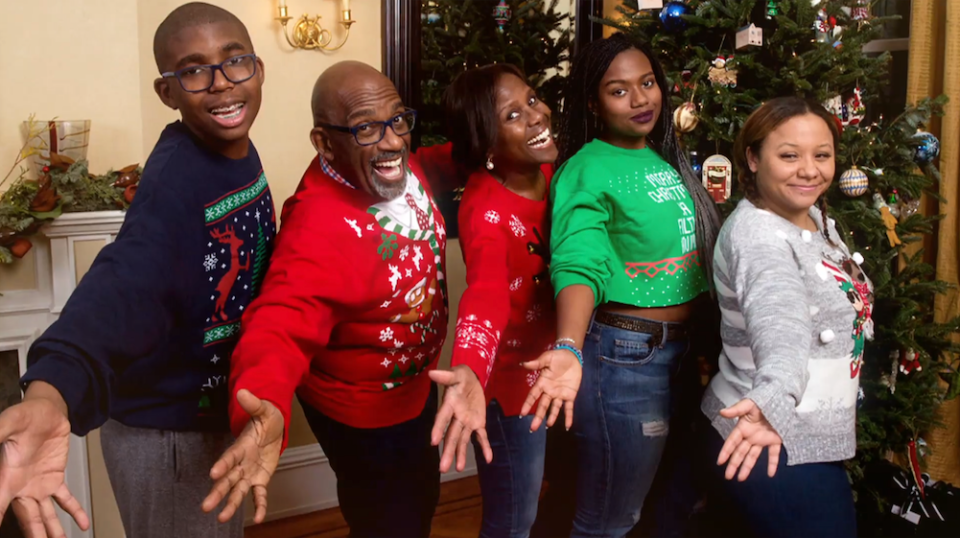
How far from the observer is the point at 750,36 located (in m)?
2.23

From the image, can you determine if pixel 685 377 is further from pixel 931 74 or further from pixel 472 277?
pixel 931 74

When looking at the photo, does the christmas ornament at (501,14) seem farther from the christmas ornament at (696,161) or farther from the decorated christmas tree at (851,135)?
the christmas ornament at (696,161)

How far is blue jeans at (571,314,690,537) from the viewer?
5.50ft

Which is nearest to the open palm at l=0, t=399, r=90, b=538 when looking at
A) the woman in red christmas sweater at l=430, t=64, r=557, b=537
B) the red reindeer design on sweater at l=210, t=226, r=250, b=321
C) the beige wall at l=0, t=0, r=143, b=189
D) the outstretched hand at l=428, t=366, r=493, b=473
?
the red reindeer design on sweater at l=210, t=226, r=250, b=321

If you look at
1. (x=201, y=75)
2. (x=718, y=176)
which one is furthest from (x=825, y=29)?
(x=201, y=75)

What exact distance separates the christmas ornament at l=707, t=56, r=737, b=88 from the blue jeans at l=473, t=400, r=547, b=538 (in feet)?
4.16

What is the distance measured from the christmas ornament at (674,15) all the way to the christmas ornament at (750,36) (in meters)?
0.20

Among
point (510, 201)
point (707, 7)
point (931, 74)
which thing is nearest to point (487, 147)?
point (510, 201)

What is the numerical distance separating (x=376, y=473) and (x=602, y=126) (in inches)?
38.3

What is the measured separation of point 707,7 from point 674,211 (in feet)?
3.21

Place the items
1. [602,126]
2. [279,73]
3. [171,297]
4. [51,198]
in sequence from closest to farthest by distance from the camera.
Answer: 1. [171,297]
2. [602,126]
3. [51,198]
4. [279,73]

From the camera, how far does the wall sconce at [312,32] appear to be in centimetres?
248

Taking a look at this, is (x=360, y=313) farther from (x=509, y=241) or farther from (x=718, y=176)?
(x=718, y=176)

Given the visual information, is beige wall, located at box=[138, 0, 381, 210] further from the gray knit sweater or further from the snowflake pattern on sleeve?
the gray knit sweater
